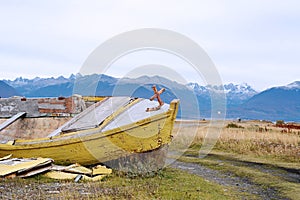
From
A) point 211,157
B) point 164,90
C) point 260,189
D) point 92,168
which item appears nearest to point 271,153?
point 211,157

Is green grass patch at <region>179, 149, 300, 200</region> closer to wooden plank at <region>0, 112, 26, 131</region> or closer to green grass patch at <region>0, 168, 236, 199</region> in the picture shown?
green grass patch at <region>0, 168, 236, 199</region>

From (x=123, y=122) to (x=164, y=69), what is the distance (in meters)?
2.68

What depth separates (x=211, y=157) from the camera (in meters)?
20.9

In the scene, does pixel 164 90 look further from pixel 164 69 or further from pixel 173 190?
pixel 173 190

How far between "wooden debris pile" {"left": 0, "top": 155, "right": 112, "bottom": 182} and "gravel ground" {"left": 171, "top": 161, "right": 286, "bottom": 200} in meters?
4.13

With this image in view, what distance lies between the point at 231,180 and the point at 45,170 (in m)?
6.56

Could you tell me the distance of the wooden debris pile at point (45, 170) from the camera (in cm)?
1127

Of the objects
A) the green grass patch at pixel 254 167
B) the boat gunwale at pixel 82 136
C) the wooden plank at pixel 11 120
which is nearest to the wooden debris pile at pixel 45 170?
the boat gunwale at pixel 82 136

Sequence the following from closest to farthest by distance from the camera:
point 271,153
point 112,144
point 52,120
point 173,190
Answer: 1. point 173,190
2. point 112,144
3. point 52,120
4. point 271,153

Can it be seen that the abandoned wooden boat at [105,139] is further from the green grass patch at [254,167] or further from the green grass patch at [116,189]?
the green grass patch at [254,167]

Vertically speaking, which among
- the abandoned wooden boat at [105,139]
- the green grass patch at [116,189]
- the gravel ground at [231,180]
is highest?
the abandoned wooden boat at [105,139]

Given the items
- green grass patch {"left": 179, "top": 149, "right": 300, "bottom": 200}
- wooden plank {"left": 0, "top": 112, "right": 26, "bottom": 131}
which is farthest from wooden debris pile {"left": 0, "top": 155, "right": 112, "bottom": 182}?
green grass patch {"left": 179, "top": 149, "right": 300, "bottom": 200}

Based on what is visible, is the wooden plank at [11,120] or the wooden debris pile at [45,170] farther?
the wooden plank at [11,120]

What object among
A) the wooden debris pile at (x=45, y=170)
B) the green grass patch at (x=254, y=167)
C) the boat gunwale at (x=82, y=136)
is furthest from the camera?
the green grass patch at (x=254, y=167)
